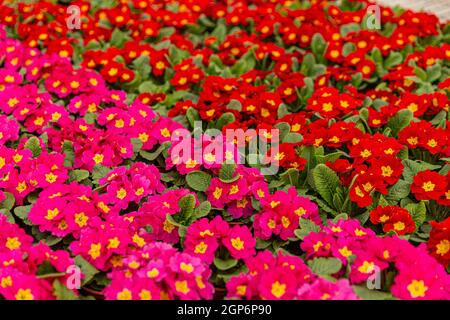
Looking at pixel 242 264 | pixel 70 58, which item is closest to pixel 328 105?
pixel 242 264

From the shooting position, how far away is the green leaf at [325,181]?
2.59 meters

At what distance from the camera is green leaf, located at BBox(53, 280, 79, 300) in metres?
1.98

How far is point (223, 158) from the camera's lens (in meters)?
2.67

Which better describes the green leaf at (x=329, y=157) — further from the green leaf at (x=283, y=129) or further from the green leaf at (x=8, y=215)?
the green leaf at (x=8, y=215)

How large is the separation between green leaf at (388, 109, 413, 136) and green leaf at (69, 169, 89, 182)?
1.47 meters

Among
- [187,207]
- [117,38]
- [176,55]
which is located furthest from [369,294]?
[117,38]

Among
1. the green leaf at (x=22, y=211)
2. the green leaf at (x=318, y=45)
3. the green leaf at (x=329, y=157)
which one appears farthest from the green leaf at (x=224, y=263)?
the green leaf at (x=318, y=45)

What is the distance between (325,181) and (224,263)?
64 centimetres

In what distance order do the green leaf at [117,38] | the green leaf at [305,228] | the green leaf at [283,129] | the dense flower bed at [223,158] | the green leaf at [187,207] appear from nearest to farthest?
the dense flower bed at [223,158], the green leaf at [305,228], the green leaf at [187,207], the green leaf at [283,129], the green leaf at [117,38]

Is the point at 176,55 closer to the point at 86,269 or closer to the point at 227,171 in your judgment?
the point at 227,171

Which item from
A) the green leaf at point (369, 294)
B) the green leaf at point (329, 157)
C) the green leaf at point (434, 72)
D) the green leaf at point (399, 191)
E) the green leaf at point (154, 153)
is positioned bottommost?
the green leaf at point (369, 294)

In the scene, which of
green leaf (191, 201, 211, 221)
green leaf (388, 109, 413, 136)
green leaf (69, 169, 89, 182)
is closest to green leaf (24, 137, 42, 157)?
green leaf (69, 169, 89, 182)

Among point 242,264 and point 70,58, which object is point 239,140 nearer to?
point 242,264

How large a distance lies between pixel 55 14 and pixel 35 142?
1.86 meters
